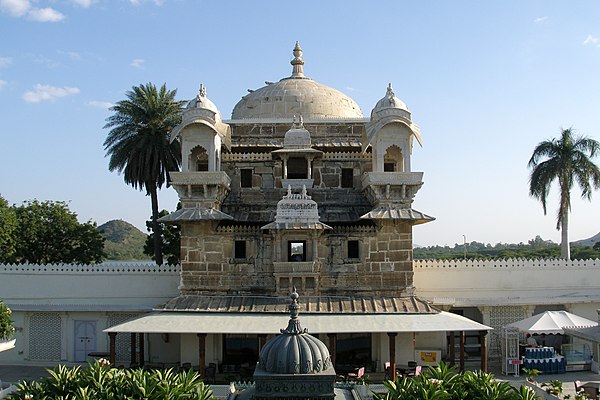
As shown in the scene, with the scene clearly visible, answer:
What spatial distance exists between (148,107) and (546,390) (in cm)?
2240

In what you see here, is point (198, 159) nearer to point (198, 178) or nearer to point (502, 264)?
point (198, 178)

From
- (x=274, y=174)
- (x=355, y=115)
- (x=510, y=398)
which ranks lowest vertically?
(x=510, y=398)

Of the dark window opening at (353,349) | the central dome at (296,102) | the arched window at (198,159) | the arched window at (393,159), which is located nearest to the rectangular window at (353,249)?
the dark window opening at (353,349)

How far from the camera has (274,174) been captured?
25750 mm

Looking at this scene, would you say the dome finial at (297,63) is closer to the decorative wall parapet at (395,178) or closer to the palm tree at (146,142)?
the palm tree at (146,142)

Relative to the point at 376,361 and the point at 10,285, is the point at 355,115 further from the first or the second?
the point at 10,285

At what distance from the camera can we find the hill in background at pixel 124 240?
113812 mm

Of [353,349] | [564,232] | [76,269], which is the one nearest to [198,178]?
[76,269]

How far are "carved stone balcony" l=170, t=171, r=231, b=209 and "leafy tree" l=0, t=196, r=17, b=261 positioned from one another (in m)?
13.3

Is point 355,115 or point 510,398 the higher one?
point 355,115

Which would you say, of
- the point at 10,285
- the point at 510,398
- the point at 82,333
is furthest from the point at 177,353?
the point at 510,398

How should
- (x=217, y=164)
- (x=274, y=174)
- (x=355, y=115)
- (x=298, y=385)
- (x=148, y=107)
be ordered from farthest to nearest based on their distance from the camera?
(x=148, y=107) → (x=355, y=115) → (x=274, y=174) → (x=217, y=164) → (x=298, y=385)

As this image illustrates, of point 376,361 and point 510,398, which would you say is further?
point 376,361

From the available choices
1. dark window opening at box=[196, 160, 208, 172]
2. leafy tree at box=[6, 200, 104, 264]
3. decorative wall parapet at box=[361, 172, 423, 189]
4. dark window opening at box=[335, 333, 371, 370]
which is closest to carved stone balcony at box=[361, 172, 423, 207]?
decorative wall parapet at box=[361, 172, 423, 189]
